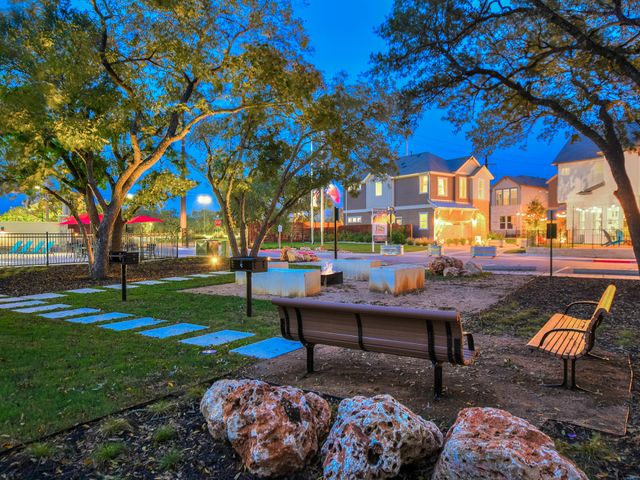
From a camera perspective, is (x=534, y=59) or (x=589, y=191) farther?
(x=589, y=191)

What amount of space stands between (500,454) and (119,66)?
13.1 meters

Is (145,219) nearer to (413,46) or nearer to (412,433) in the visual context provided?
(413,46)

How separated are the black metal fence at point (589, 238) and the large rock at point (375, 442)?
89.6ft

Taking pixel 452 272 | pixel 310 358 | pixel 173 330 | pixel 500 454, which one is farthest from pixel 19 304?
pixel 452 272

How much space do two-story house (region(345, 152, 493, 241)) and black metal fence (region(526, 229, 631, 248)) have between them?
8253mm

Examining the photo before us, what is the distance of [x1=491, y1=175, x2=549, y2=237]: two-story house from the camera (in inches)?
1839

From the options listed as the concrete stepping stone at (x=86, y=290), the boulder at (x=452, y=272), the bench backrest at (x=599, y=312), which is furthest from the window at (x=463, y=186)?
the bench backrest at (x=599, y=312)

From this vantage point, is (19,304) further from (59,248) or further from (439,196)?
(439,196)

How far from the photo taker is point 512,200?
4775 cm

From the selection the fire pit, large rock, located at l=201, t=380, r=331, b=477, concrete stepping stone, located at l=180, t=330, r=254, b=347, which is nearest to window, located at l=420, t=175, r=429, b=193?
the fire pit

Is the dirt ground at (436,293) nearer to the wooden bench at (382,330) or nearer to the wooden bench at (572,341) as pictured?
the wooden bench at (382,330)

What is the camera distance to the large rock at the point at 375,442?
7.81 ft

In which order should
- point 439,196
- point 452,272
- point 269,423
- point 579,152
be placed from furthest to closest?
1. point 439,196
2. point 579,152
3. point 452,272
4. point 269,423

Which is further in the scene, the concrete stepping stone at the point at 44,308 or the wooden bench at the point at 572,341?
the concrete stepping stone at the point at 44,308
